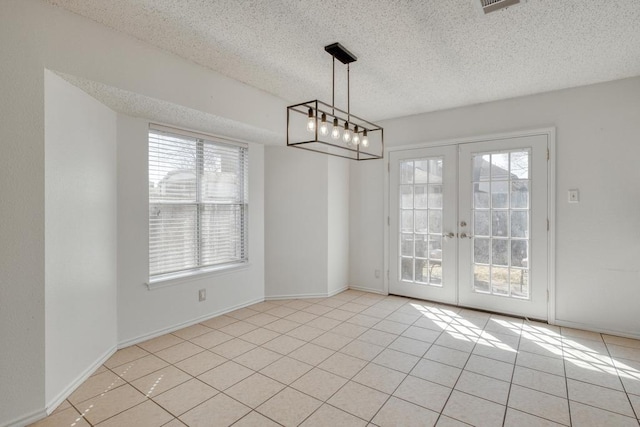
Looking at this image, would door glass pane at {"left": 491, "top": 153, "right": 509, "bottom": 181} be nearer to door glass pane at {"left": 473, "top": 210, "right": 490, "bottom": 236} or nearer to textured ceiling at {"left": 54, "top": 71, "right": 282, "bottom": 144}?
door glass pane at {"left": 473, "top": 210, "right": 490, "bottom": 236}

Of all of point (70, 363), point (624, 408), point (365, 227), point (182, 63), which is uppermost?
point (182, 63)

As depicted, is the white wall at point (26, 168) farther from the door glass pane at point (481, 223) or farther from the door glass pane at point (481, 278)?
the door glass pane at point (481, 278)

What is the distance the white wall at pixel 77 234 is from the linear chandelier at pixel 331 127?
5.14 feet

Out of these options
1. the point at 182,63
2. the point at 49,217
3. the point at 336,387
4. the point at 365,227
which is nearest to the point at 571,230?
the point at 365,227

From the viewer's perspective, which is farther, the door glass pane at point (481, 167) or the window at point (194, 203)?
the door glass pane at point (481, 167)

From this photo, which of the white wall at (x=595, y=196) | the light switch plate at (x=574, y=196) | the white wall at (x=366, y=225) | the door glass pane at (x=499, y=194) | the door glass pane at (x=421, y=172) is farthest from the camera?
the white wall at (x=366, y=225)

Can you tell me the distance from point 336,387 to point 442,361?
1.01 metres

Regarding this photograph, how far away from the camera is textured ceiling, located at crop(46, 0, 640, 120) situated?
6.88 feet

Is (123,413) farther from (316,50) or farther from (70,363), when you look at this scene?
(316,50)

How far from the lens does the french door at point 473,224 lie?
365cm

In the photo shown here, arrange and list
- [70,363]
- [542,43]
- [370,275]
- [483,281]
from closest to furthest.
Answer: [70,363], [542,43], [483,281], [370,275]

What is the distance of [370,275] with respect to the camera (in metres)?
4.90

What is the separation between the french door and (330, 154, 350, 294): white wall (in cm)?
73

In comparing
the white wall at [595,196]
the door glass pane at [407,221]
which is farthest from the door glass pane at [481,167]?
the door glass pane at [407,221]
